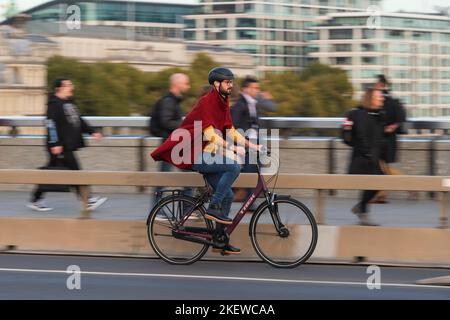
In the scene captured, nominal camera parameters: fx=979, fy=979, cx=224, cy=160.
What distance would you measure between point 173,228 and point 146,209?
3543 mm

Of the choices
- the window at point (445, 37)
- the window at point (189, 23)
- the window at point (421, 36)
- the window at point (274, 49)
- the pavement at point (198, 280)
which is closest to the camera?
the pavement at point (198, 280)

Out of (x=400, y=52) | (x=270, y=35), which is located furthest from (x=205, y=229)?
(x=270, y=35)

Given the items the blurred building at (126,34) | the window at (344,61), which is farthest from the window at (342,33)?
the blurred building at (126,34)

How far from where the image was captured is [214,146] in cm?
930

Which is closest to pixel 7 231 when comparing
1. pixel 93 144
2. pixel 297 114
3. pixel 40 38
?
pixel 93 144

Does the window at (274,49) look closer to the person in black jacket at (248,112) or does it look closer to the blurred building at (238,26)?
the blurred building at (238,26)

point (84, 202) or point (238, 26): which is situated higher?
point (84, 202)

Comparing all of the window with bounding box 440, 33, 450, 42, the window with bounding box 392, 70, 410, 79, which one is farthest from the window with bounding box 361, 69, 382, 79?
the window with bounding box 440, 33, 450, 42

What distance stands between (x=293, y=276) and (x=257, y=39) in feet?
606

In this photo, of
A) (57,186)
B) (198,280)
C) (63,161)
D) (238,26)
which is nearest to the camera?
(198,280)

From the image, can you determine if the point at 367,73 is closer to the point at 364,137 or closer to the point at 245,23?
the point at 245,23

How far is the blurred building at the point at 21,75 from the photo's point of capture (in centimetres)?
11119

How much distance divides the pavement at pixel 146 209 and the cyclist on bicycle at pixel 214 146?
50 centimetres
